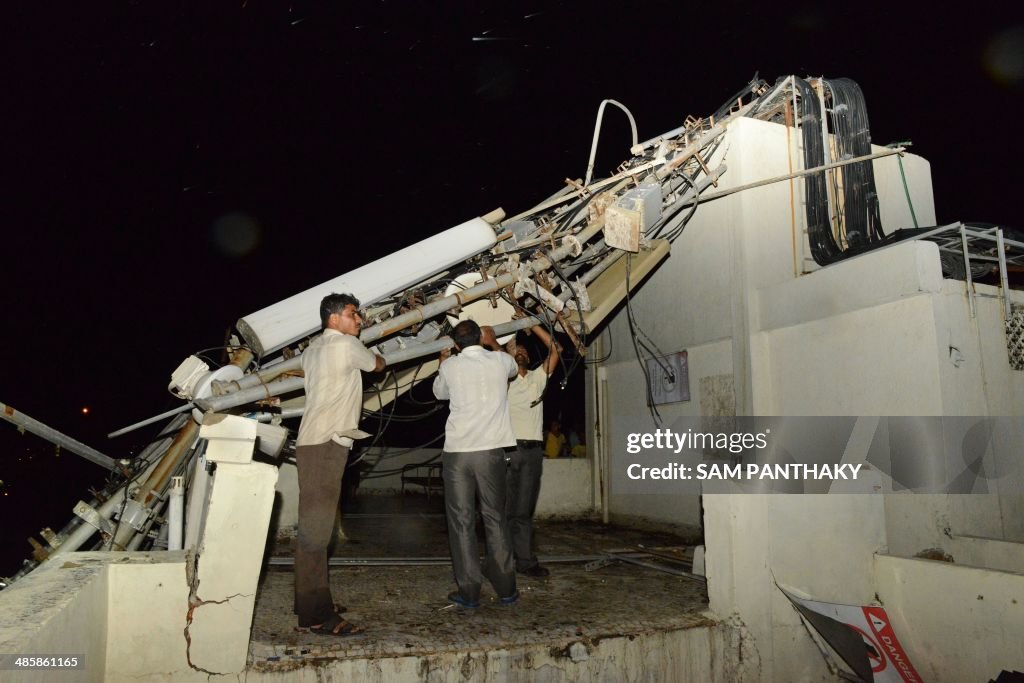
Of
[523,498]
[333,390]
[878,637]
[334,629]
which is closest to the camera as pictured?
[334,629]

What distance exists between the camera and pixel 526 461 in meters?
5.46

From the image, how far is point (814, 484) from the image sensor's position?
500 centimetres

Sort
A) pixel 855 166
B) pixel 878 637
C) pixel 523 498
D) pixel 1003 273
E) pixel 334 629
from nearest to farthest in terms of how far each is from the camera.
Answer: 1. pixel 334 629
2. pixel 878 637
3. pixel 523 498
4. pixel 1003 273
5. pixel 855 166

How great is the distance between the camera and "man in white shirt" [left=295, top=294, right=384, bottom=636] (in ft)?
12.2

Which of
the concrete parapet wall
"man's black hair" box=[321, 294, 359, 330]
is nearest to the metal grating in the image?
the concrete parapet wall

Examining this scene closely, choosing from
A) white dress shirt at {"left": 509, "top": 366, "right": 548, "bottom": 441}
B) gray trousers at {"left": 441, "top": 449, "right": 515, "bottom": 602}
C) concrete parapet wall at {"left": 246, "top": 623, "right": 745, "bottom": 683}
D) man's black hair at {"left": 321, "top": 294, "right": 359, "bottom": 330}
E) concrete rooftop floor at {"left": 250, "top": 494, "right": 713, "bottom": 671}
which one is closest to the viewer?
concrete parapet wall at {"left": 246, "top": 623, "right": 745, "bottom": 683}

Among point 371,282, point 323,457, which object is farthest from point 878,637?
point 371,282

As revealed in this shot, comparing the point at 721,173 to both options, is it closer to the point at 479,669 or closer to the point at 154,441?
the point at 479,669

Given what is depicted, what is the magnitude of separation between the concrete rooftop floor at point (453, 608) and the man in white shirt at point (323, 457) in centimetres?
18

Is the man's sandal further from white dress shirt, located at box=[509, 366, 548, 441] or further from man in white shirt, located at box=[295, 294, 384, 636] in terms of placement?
white dress shirt, located at box=[509, 366, 548, 441]

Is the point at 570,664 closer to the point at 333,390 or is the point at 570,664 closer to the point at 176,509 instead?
the point at 333,390

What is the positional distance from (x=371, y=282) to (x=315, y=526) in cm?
217

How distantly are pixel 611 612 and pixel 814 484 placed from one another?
6.27 feet

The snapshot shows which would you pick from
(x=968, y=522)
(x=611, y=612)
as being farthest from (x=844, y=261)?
(x=611, y=612)
